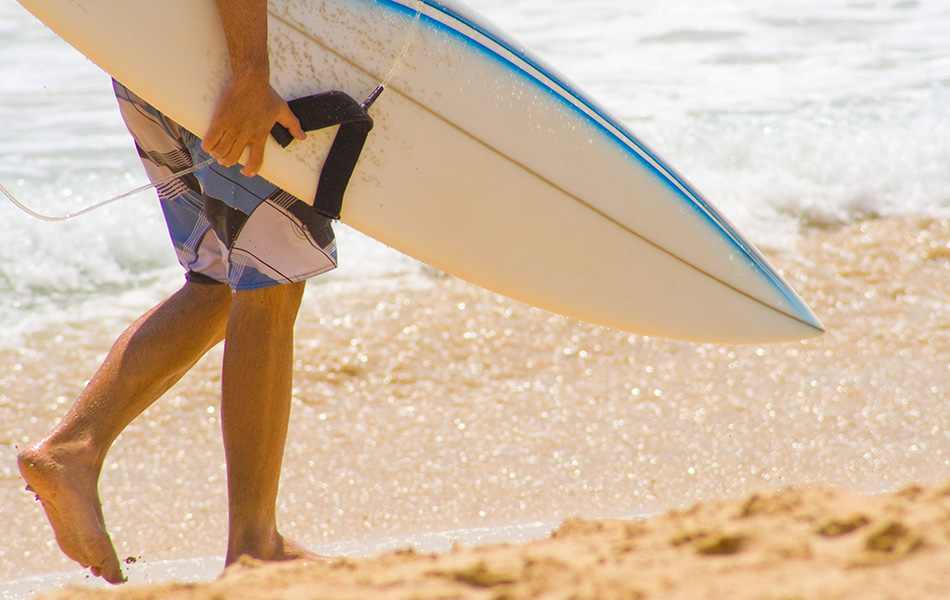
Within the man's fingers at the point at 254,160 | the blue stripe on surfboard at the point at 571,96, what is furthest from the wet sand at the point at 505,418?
the man's fingers at the point at 254,160

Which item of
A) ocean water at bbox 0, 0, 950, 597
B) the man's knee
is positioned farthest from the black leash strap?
ocean water at bbox 0, 0, 950, 597

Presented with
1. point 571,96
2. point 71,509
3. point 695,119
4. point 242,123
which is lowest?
point 71,509

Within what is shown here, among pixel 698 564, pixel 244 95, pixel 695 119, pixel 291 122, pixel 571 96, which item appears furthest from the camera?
pixel 695 119

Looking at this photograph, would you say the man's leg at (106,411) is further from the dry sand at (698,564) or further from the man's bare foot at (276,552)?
the dry sand at (698,564)

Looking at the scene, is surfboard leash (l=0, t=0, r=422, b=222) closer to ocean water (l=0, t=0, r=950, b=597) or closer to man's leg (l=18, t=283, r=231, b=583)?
man's leg (l=18, t=283, r=231, b=583)

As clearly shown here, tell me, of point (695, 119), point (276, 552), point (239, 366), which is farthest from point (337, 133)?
point (695, 119)

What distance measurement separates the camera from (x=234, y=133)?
1.96 m

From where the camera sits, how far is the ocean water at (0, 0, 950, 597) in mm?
2707

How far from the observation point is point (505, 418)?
3.14 m

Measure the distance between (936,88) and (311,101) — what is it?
18.6 ft

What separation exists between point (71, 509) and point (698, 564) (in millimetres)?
1314

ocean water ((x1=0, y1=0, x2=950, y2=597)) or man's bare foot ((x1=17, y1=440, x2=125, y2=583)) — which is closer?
man's bare foot ((x1=17, y1=440, x2=125, y2=583))

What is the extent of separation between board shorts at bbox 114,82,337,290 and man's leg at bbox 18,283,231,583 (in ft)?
0.33

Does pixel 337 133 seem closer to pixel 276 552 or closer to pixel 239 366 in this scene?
pixel 239 366
